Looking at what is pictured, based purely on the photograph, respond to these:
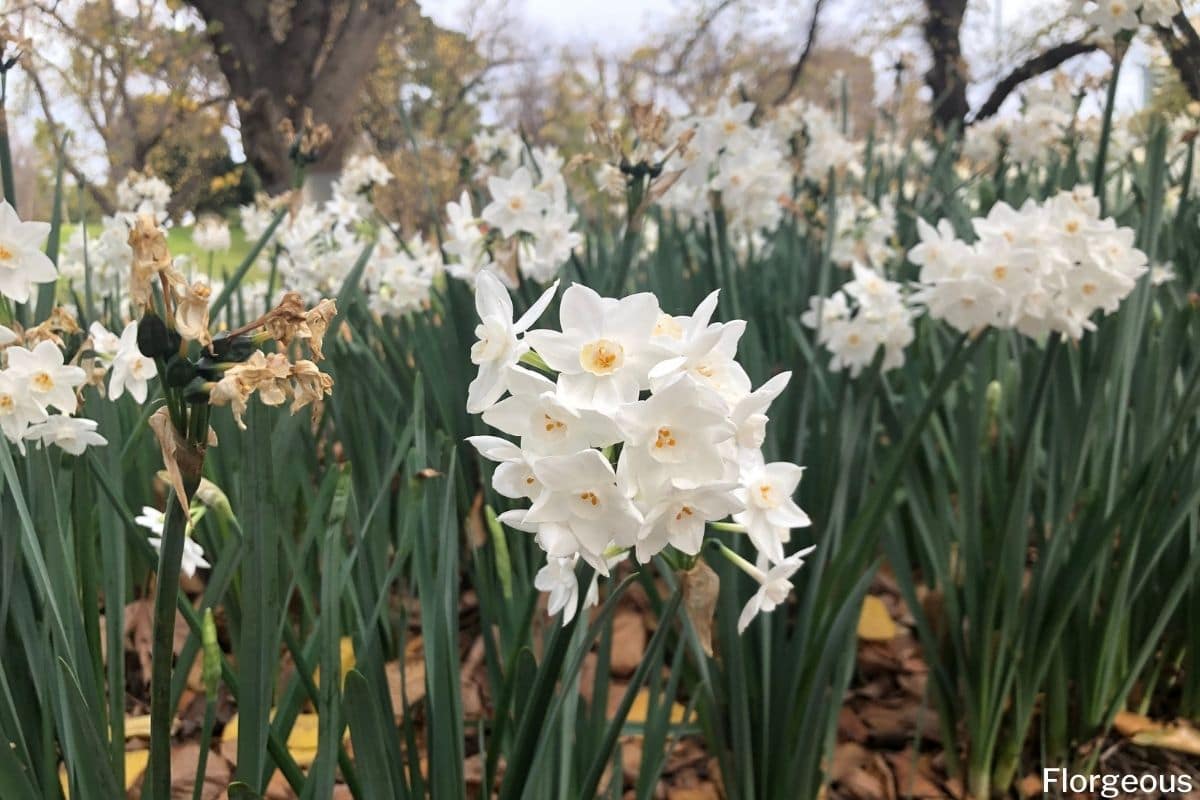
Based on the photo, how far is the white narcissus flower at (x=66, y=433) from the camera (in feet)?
3.00

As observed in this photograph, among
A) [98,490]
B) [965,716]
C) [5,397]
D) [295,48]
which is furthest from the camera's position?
[295,48]

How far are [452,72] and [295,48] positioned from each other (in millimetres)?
4785

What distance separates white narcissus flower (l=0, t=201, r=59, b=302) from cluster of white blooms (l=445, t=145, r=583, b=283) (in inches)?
34.2

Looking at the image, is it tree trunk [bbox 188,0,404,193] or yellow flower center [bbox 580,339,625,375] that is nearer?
yellow flower center [bbox 580,339,625,375]

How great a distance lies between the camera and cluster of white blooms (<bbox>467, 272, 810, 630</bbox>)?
0.57 m

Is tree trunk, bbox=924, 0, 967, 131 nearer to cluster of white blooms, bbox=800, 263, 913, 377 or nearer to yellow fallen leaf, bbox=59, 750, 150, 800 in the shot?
cluster of white blooms, bbox=800, 263, 913, 377

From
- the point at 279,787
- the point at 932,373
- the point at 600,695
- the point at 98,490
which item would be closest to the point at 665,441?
the point at 600,695

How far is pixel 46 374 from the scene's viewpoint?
2.89 feet

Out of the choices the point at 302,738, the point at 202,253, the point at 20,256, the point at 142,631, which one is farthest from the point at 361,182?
the point at 202,253

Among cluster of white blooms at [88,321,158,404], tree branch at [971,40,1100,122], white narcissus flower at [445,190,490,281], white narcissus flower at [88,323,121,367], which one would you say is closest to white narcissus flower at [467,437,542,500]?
cluster of white blooms at [88,321,158,404]

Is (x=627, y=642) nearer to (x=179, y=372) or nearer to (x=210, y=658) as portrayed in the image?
(x=210, y=658)

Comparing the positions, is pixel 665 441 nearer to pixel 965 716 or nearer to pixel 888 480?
pixel 888 480

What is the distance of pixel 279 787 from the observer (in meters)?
1.31

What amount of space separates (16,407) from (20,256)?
0.52ft
